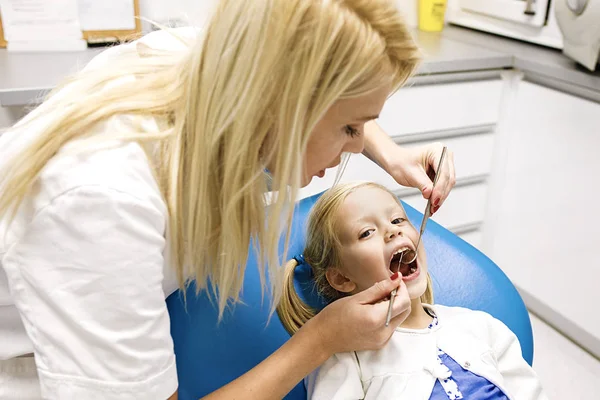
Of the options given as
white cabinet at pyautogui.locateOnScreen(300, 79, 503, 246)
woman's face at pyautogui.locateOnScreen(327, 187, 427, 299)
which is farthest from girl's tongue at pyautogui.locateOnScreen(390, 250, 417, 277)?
white cabinet at pyautogui.locateOnScreen(300, 79, 503, 246)

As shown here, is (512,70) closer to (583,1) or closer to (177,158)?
(583,1)

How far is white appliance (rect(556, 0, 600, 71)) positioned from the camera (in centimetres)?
162

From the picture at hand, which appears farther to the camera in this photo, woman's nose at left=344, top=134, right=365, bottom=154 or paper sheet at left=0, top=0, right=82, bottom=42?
paper sheet at left=0, top=0, right=82, bottom=42

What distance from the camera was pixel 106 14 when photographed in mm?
1897

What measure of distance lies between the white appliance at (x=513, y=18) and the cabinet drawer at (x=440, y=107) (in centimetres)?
27

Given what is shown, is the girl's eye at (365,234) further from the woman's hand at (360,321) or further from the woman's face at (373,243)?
the woman's hand at (360,321)

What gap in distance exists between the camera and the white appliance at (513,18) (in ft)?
6.88

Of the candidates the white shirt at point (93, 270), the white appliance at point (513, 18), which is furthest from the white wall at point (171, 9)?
the white shirt at point (93, 270)

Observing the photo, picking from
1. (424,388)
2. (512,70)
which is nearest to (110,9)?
(512,70)

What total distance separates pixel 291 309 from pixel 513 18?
5.09ft

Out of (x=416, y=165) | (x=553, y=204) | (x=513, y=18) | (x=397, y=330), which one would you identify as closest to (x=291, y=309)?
(x=397, y=330)

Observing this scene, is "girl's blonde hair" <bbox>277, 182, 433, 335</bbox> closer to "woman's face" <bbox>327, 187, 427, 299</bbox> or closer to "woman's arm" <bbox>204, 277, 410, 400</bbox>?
"woman's face" <bbox>327, 187, 427, 299</bbox>

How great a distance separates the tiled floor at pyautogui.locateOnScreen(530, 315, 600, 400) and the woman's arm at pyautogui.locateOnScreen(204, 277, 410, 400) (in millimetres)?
1154

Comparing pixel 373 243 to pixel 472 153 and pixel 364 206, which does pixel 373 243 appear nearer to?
pixel 364 206
